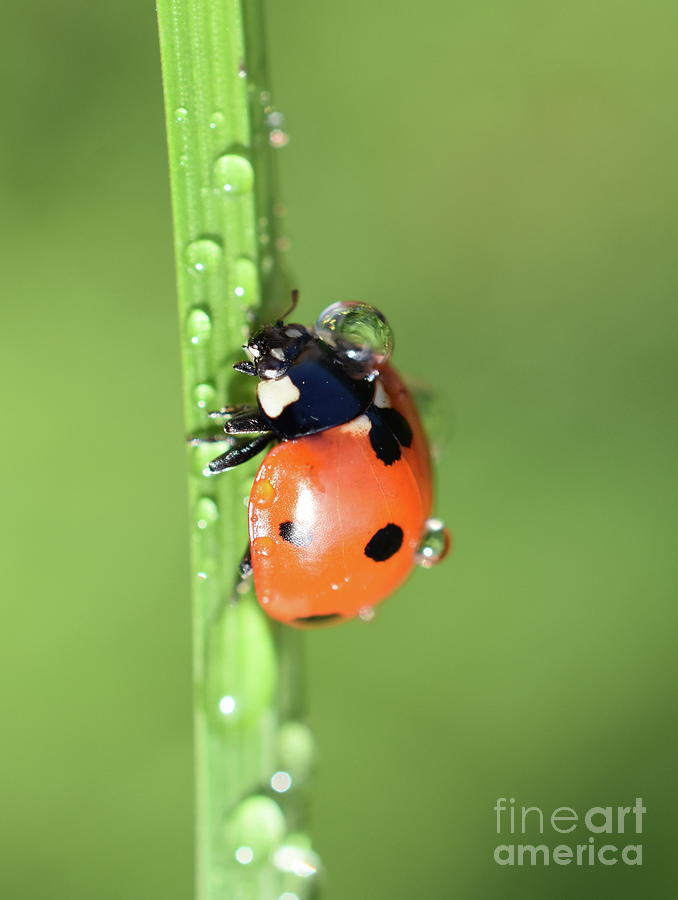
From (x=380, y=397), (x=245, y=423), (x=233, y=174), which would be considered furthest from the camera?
(x=380, y=397)

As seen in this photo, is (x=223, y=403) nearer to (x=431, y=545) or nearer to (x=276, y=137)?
(x=276, y=137)

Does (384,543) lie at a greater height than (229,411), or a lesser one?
→ lesser

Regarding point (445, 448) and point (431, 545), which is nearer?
point (431, 545)

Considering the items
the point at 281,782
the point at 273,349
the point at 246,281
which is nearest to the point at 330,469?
the point at 273,349

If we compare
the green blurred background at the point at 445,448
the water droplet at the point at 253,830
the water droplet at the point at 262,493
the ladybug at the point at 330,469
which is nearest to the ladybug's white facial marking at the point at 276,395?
the ladybug at the point at 330,469

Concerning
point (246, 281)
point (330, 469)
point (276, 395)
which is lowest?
point (330, 469)

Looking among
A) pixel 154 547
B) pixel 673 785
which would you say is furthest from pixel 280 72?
pixel 673 785

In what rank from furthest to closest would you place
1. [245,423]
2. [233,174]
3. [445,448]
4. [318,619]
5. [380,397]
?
[445,448]
[380,397]
[318,619]
[245,423]
[233,174]

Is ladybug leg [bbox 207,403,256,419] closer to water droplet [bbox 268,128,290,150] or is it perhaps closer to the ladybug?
the ladybug
